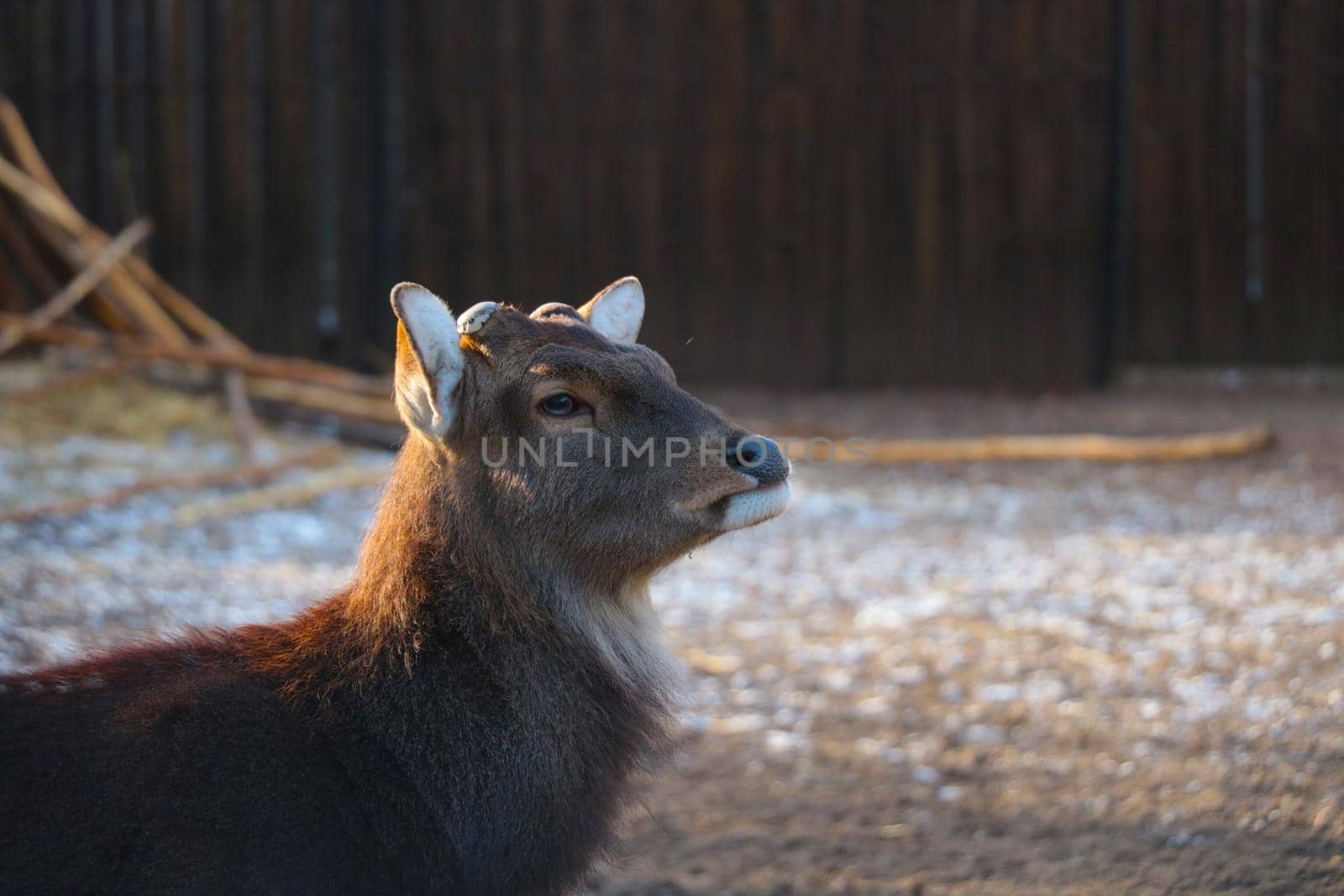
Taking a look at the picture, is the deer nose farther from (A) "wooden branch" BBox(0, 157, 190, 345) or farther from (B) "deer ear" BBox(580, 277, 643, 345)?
(A) "wooden branch" BBox(0, 157, 190, 345)

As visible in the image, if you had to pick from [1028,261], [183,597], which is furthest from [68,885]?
[1028,261]

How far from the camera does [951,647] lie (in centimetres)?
532

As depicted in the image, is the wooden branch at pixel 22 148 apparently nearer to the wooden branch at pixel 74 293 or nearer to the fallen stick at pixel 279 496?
the wooden branch at pixel 74 293

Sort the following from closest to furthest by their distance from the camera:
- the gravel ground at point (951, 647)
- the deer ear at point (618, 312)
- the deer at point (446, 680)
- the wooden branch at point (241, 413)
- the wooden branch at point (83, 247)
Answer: the deer at point (446, 680) < the deer ear at point (618, 312) < the gravel ground at point (951, 647) < the wooden branch at point (241, 413) < the wooden branch at point (83, 247)

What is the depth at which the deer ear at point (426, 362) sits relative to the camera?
2.59 m

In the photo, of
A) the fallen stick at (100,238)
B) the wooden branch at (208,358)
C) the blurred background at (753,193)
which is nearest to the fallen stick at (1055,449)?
the blurred background at (753,193)

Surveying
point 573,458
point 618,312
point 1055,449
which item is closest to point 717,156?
point 1055,449

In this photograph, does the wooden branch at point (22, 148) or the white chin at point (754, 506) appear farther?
the wooden branch at point (22, 148)

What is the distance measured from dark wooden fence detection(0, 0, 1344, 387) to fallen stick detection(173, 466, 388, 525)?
139 inches

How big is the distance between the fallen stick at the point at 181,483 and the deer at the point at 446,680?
435 centimetres

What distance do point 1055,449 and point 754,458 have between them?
6861 mm

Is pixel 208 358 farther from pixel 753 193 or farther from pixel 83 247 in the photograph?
pixel 753 193

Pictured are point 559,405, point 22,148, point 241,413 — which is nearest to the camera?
point 559,405

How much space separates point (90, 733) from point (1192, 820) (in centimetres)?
286
